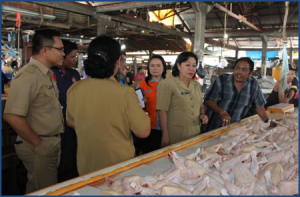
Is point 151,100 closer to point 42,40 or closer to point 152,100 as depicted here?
point 152,100

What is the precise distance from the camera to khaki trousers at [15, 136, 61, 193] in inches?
86.1

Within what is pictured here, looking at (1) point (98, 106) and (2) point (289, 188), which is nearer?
(2) point (289, 188)

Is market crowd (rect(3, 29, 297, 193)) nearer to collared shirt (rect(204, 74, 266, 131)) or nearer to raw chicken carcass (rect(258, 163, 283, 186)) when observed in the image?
collared shirt (rect(204, 74, 266, 131))

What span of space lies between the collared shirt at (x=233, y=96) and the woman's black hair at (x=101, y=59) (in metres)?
1.92

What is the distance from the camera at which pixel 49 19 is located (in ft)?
27.0

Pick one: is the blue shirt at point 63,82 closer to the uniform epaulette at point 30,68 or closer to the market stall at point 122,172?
the uniform epaulette at point 30,68

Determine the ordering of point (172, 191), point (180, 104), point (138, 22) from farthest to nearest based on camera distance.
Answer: point (138, 22), point (180, 104), point (172, 191)

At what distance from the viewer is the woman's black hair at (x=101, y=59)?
1694mm

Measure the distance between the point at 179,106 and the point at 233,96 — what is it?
84 cm

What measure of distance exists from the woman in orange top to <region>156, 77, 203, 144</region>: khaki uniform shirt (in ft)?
1.42

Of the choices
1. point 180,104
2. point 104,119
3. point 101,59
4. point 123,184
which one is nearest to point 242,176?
point 123,184

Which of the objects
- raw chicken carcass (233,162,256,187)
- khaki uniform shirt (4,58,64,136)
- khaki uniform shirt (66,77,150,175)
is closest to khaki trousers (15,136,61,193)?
khaki uniform shirt (4,58,64,136)

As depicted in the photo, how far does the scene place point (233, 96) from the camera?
10.6 ft

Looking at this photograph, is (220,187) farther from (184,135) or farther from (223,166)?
(184,135)
